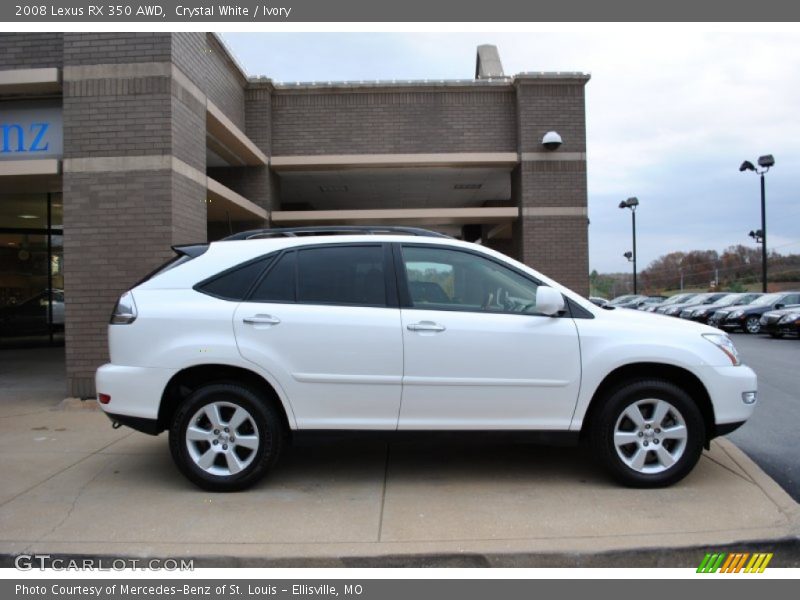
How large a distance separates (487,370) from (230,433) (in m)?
1.91

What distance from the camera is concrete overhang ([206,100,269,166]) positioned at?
8391mm

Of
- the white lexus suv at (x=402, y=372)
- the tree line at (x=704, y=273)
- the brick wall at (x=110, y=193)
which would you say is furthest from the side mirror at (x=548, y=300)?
the tree line at (x=704, y=273)

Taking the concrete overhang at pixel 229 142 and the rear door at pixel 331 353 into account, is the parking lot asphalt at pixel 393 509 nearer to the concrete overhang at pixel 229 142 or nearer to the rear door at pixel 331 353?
the rear door at pixel 331 353

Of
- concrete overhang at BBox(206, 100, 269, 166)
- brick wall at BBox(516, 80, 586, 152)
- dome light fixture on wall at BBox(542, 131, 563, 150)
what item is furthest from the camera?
brick wall at BBox(516, 80, 586, 152)

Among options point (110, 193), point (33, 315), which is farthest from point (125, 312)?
point (33, 315)

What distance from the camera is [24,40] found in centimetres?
730

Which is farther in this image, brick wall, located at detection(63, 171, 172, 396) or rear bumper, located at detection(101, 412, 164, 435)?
brick wall, located at detection(63, 171, 172, 396)

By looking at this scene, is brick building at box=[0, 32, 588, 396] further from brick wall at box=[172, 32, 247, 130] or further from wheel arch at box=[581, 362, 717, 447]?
wheel arch at box=[581, 362, 717, 447]

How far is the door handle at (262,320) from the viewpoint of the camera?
4152 mm

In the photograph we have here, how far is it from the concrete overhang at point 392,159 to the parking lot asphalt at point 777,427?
5.80 metres

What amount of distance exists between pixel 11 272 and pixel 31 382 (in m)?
6.69

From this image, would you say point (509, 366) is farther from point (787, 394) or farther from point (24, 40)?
point (24, 40)

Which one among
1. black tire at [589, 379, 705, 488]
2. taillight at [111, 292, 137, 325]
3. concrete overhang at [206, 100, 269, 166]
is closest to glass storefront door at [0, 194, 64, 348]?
concrete overhang at [206, 100, 269, 166]

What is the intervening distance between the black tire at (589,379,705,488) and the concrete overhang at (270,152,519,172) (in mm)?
7520
